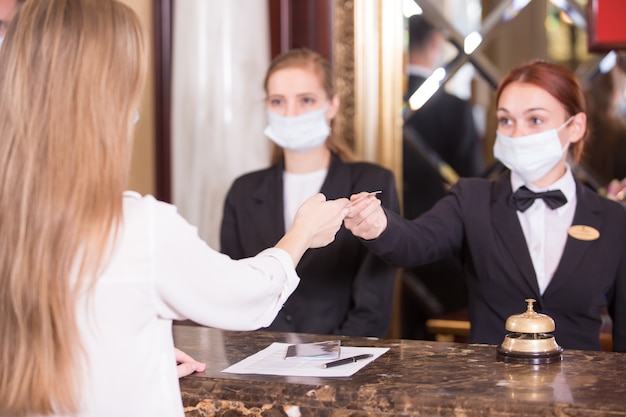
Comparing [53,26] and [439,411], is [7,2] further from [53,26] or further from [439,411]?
[439,411]

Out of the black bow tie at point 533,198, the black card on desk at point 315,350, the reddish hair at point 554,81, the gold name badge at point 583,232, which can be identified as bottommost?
the black card on desk at point 315,350

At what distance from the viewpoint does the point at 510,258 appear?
3.27m

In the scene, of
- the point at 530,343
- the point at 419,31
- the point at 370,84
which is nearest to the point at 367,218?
the point at 530,343

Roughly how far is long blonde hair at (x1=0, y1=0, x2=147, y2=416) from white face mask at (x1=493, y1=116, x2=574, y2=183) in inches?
73.2

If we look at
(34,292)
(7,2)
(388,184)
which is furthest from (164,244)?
(7,2)

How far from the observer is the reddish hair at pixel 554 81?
3400 mm

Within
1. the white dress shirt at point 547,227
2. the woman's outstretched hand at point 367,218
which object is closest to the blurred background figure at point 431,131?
the white dress shirt at point 547,227

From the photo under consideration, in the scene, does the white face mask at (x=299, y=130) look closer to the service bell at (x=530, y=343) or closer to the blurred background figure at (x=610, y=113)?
the service bell at (x=530, y=343)

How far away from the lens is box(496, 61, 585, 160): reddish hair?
340 cm

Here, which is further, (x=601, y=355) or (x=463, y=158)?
(x=463, y=158)

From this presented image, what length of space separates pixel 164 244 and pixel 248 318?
27cm

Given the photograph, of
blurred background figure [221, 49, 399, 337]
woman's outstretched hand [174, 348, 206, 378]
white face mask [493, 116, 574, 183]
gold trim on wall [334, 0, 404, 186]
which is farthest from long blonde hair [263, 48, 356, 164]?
woman's outstretched hand [174, 348, 206, 378]

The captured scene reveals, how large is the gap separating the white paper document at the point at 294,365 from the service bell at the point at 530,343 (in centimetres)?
35

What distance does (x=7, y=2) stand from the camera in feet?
14.2
